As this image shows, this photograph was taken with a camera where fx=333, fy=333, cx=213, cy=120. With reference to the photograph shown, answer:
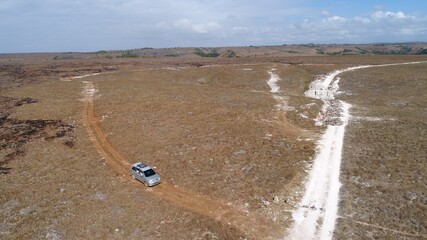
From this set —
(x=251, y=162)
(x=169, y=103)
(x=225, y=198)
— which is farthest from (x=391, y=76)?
(x=225, y=198)

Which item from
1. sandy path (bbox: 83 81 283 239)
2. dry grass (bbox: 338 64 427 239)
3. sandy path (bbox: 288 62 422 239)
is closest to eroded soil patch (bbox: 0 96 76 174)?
sandy path (bbox: 83 81 283 239)

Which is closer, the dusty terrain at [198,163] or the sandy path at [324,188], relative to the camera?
the sandy path at [324,188]

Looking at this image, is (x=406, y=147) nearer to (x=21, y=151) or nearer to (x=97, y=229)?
(x=97, y=229)

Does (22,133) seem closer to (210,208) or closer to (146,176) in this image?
(146,176)

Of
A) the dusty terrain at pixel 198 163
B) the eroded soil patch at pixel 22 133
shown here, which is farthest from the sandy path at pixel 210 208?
the eroded soil patch at pixel 22 133

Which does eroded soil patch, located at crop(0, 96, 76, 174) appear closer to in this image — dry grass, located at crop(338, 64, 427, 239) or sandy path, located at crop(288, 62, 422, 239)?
sandy path, located at crop(288, 62, 422, 239)

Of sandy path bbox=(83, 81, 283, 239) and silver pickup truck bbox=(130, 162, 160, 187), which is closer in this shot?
sandy path bbox=(83, 81, 283, 239)

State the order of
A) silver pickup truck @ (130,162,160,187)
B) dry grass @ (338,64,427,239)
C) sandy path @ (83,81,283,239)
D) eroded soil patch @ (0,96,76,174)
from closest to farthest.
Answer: sandy path @ (83,81,283,239) < dry grass @ (338,64,427,239) < silver pickup truck @ (130,162,160,187) < eroded soil patch @ (0,96,76,174)

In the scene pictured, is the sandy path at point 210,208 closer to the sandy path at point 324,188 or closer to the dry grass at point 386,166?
the sandy path at point 324,188
